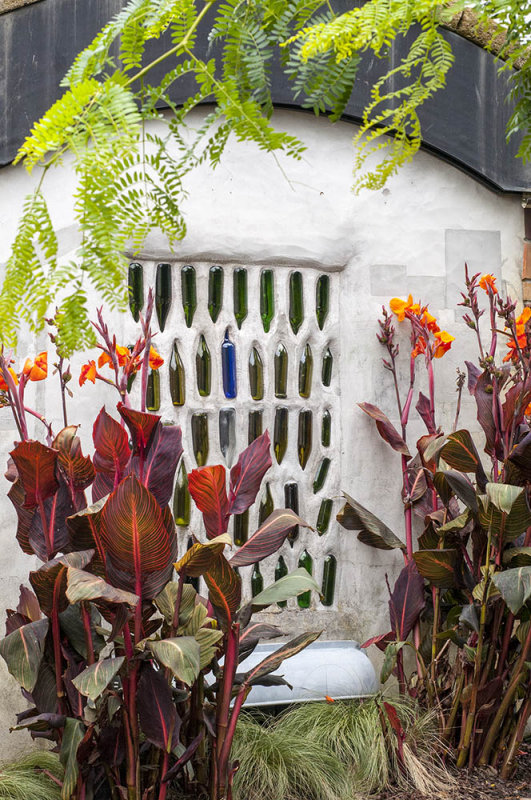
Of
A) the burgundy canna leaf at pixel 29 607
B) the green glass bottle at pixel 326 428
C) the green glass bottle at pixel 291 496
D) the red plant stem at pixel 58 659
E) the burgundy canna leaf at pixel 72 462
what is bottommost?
the red plant stem at pixel 58 659

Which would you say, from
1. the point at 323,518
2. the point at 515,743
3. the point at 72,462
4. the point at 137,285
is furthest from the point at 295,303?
the point at 515,743

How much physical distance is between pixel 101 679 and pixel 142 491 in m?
0.49

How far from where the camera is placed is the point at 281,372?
3.45 metres

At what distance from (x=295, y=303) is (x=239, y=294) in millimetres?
244

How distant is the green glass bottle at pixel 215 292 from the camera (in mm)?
3404

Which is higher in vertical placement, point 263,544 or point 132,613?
point 263,544

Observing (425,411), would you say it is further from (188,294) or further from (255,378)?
(188,294)

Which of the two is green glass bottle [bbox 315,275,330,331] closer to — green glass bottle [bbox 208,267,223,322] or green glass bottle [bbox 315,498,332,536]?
green glass bottle [bbox 208,267,223,322]

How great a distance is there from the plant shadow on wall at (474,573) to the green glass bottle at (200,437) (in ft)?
2.02

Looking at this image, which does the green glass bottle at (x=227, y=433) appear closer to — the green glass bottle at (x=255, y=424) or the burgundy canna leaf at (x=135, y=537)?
the green glass bottle at (x=255, y=424)

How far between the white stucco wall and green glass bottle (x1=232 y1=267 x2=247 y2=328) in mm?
34

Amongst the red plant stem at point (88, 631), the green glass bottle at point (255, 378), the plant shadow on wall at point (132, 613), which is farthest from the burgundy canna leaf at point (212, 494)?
the green glass bottle at point (255, 378)

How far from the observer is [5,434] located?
3.20 meters

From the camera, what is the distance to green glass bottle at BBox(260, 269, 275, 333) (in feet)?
11.3
